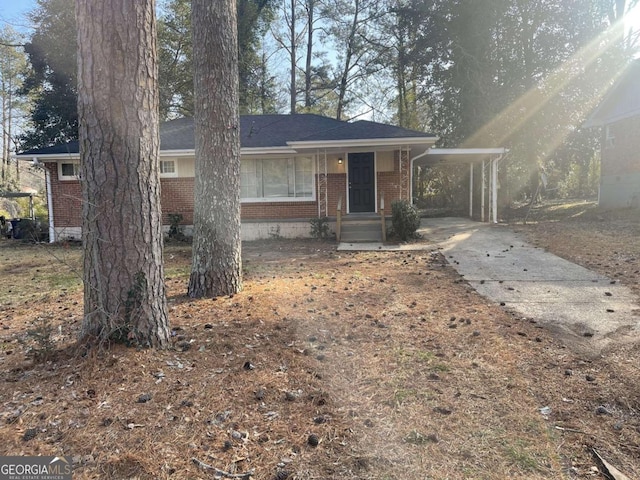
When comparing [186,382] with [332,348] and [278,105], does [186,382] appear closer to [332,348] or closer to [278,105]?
[332,348]

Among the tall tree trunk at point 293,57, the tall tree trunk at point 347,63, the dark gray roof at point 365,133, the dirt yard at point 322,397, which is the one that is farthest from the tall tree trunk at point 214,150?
the tall tree trunk at point 347,63

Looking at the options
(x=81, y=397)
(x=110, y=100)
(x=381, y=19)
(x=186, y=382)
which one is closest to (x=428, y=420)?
(x=186, y=382)

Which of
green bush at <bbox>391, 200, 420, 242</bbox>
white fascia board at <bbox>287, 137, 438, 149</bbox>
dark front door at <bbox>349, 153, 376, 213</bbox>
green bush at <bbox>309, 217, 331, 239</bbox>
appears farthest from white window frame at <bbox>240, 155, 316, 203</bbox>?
green bush at <bbox>391, 200, 420, 242</bbox>

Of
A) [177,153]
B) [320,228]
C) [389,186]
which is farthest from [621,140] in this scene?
[177,153]

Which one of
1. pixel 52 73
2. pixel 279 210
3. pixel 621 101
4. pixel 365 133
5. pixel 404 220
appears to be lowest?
pixel 404 220

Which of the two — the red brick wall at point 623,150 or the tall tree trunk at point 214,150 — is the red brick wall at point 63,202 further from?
the red brick wall at point 623,150

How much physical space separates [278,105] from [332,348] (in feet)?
83.7

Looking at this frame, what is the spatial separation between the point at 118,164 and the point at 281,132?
11526mm

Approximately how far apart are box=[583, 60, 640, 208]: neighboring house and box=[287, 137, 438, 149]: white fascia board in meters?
10.3

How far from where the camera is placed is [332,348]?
11.8 feet

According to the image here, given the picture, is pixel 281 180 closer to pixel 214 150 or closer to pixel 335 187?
pixel 335 187

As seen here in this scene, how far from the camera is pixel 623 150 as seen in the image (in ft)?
55.4

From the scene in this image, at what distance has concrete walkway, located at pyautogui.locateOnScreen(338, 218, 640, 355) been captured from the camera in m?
4.04

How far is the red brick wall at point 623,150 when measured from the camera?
53.3 ft
